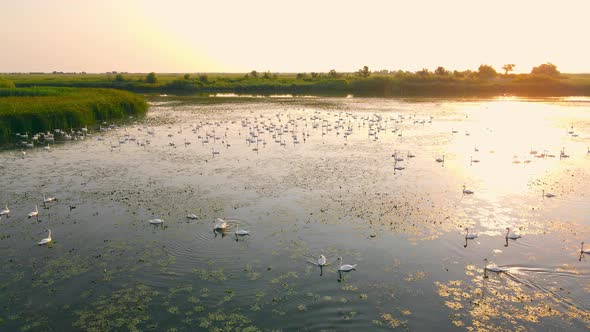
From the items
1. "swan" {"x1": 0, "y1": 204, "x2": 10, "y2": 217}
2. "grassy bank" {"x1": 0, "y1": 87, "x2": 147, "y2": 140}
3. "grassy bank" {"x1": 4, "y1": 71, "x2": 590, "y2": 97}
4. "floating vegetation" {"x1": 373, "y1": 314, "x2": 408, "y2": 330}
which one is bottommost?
"floating vegetation" {"x1": 373, "y1": 314, "x2": 408, "y2": 330}

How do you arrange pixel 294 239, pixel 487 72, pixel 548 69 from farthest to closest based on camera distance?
pixel 548 69
pixel 487 72
pixel 294 239

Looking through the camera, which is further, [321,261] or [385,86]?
[385,86]

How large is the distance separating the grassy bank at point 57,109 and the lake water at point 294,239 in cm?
799

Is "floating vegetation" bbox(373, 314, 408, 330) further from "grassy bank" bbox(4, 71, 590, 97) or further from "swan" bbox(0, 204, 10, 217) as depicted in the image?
"grassy bank" bbox(4, 71, 590, 97)

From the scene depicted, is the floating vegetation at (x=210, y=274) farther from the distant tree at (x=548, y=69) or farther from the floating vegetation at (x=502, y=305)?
the distant tree at (x=548, y=69)

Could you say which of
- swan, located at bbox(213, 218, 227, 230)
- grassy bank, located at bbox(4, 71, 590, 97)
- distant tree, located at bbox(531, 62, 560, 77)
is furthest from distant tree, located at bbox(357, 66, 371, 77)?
swan, located at bbox(213, 218, 227, 230)

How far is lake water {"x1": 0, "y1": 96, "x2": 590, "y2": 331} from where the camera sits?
37.0ft

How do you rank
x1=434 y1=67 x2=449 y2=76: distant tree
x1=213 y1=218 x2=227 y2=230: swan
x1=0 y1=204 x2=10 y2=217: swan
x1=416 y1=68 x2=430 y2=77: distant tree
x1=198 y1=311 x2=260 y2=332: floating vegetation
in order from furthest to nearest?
1. x1=434 y1=67 x2=449 y2=76: distant tree
2. x1=416 y1=68 x2=430 y2=77: distant tree
3. x1=0 y1=204 x2=10 y2=217: swan
4. x1=213 y1=218 x2=227 y2=230: swan
5. x1=198 y1=311 x2=260 y2=332: floating vegetation

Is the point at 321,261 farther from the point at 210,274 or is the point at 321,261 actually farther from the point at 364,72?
the point at 364,72

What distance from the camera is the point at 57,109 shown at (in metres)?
40.9

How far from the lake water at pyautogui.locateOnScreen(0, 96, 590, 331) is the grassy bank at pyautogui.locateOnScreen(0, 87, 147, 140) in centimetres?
799

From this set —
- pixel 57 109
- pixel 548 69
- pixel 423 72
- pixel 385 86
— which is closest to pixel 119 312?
pixel 57 109

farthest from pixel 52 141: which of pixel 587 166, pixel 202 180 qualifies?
pixel 587 166

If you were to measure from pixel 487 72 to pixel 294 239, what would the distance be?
128 meters
